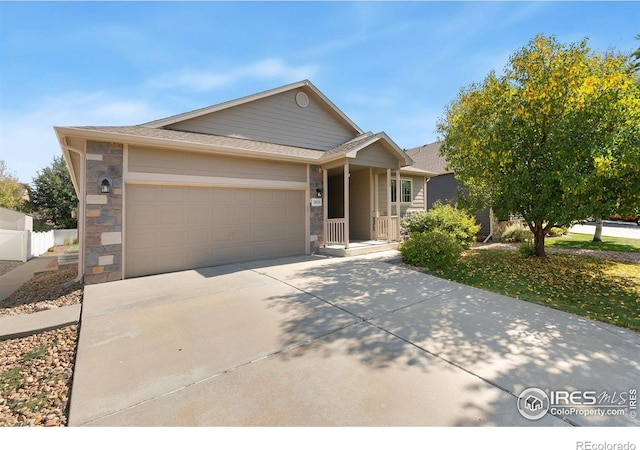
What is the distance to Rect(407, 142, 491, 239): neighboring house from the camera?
45.8 ft

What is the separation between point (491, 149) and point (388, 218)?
13.2 ft

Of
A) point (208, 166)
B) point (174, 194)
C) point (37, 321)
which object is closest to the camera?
point (37, 321)

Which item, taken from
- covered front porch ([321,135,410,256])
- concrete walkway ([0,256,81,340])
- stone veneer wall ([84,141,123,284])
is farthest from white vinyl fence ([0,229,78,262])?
covered front porch ([321,135,410,256])

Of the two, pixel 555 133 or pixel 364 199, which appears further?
pixel 364 199

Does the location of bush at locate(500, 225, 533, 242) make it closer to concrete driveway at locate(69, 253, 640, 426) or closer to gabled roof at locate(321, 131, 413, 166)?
gabled roof at locate(321, 131, 413, 166)

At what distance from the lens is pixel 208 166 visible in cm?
753

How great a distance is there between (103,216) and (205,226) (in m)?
2.25

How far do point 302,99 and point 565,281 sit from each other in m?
10.1

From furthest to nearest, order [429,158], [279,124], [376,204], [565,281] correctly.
Result: [429,158], [376,204], [279,124], [565,281]

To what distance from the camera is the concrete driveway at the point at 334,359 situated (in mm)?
2184

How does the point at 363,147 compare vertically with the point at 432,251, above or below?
above

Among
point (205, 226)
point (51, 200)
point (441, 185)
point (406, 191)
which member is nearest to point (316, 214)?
point (205, 226)

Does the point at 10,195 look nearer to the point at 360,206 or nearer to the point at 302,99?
the point at 302,99

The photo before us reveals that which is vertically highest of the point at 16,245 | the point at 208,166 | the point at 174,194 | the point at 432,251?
the point at 208,166
